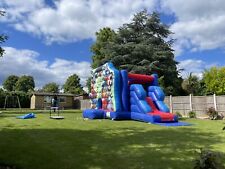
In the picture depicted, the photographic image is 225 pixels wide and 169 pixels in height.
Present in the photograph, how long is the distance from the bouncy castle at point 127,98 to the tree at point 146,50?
12774 mm

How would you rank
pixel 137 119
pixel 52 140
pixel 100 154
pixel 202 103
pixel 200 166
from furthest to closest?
pixel 202 103 → pixel 137 119 → pixel 52 140 → pixel 100 154 → pixel 200 166

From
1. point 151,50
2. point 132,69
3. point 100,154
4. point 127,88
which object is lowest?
point 100,154

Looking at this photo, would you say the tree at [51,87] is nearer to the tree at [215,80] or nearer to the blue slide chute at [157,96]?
the tree at [215,80]

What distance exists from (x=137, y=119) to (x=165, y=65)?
738 inches

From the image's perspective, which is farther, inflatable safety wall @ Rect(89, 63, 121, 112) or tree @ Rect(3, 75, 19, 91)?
tree @ Rect(3, 75, 19, 91)

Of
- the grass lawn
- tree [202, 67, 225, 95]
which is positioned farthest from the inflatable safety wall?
tree [202, 67, 225, 95]

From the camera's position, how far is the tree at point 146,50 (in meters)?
34.9

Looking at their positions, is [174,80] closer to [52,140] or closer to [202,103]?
[202,103]

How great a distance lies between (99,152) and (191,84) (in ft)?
109

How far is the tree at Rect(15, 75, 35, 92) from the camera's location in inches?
3233

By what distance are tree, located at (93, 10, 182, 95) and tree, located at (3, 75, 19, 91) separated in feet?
182

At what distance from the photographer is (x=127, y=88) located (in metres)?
19.4

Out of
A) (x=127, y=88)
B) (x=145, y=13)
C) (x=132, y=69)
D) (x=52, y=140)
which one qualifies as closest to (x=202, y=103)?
(x=127, y=88)

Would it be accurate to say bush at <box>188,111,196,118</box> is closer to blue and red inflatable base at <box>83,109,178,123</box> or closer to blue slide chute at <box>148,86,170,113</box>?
blue slide chute at <box>148,86,170,113</box>
